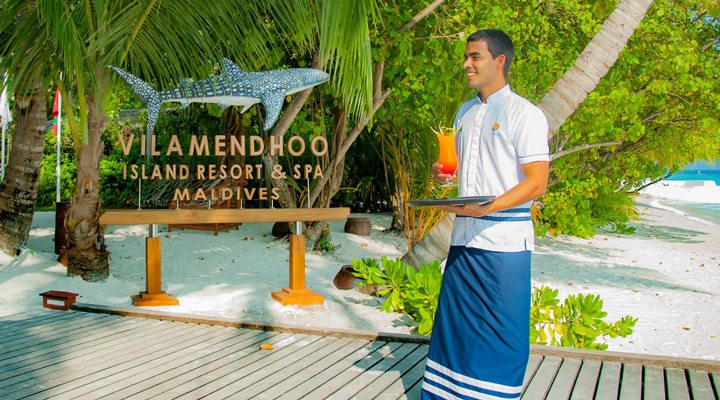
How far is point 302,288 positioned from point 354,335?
75.2 inches

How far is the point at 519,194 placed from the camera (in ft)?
9.43

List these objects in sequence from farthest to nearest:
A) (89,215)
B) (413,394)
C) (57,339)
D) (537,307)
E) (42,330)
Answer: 1. (89,215)
2. (537,307)
3. (42,330)
4. (57,339)
5. (413,394)

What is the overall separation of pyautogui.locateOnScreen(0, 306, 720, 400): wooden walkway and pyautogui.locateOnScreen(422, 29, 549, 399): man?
74cm

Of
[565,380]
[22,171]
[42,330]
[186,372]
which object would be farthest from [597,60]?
[22,171]

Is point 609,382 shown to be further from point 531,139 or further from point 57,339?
point 57,339

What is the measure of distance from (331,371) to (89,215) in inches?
159

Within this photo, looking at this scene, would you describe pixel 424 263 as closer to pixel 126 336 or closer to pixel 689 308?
pixel 126 336

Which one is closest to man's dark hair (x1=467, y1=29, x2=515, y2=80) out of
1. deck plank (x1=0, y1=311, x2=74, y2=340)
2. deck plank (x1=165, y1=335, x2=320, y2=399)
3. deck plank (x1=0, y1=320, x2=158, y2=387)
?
deck plank (x1=165, y1=335, x2=320, y2=399)

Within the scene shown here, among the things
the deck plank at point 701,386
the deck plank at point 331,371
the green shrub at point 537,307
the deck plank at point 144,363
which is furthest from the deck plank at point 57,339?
the deck plank at point 701,386

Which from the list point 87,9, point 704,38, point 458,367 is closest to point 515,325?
point 458,367

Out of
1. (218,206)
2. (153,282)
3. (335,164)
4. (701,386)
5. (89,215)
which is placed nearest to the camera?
(701,386)

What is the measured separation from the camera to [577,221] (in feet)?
38.5

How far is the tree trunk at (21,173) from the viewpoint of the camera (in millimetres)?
8391

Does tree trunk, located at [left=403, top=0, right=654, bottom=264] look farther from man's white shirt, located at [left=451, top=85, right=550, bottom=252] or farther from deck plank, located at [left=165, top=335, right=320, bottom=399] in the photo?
man's white shirt, located at [left=451, top=85, right=550, bottom=252]
